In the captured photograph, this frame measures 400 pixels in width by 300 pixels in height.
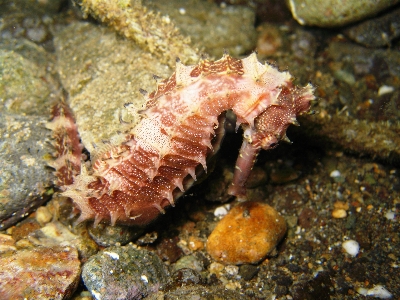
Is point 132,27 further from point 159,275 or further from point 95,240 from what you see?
point 159,275

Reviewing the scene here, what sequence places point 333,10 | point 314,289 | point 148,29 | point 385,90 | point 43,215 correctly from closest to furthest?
point 314,289
point 43,215
point 148,29
point 333,10
point 385,90

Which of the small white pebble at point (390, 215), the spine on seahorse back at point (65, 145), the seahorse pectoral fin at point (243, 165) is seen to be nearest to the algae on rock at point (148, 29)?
the spine on seahorse back at point (65, 145)

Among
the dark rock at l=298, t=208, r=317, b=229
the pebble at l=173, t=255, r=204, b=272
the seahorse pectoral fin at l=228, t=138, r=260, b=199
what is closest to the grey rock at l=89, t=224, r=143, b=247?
the pebble at l=173, t=255, r=204, b=272

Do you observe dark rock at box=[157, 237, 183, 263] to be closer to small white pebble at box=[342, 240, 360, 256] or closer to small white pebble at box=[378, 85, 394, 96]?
small white pebble at box=[342, 240, 360, 256]

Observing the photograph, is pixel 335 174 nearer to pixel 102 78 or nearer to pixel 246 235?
pixel 246 235

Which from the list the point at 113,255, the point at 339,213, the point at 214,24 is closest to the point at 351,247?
the point at 339,213

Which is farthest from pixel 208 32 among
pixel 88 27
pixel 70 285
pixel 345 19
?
pixel 70 285
